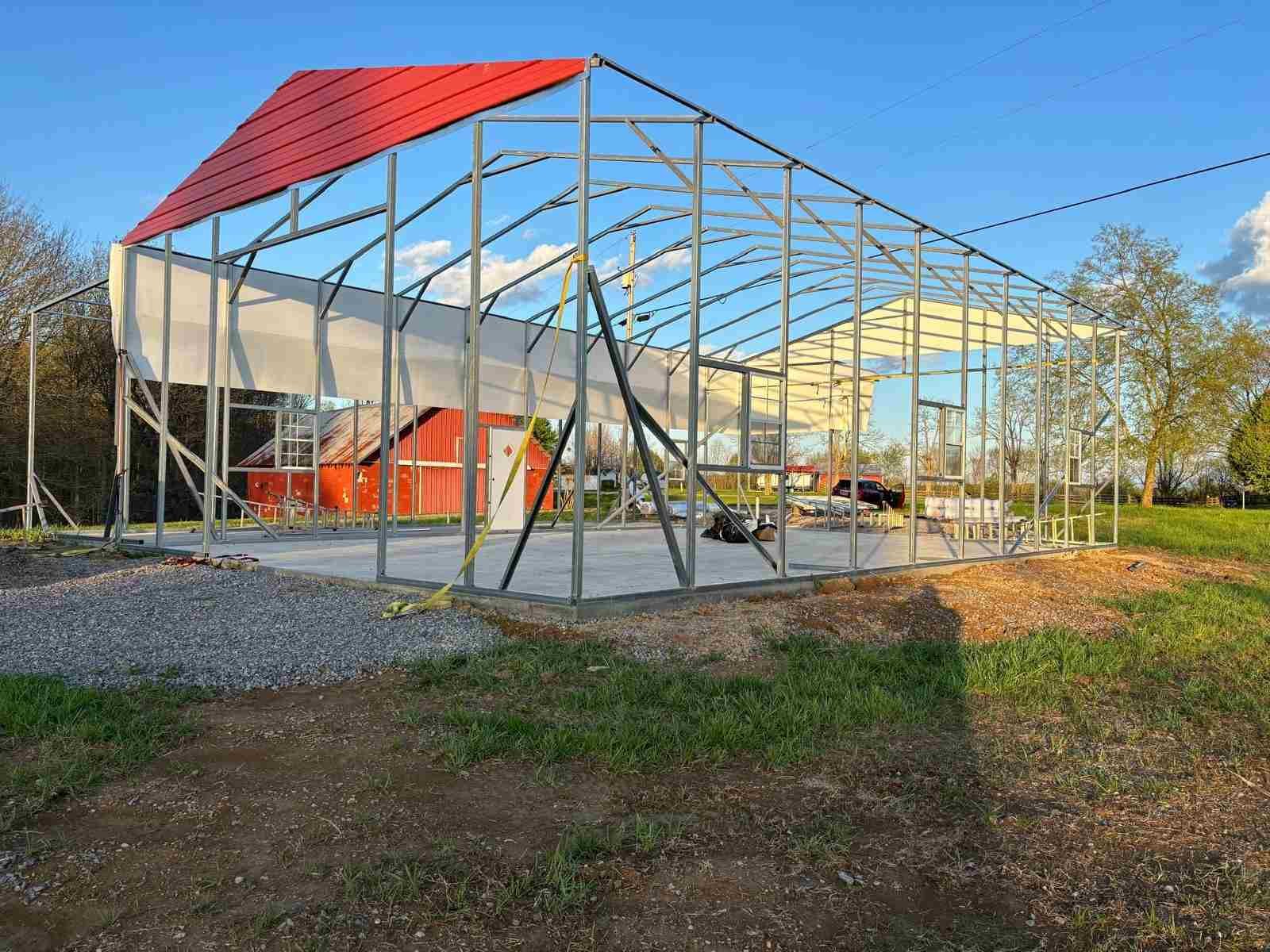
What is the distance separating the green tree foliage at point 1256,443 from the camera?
32.8 metres

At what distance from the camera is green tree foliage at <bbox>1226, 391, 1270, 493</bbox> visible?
32.8 m

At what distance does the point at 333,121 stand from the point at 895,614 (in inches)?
298

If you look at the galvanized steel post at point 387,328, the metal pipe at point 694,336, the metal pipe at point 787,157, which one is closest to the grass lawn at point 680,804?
the metal pipe at point 694,336

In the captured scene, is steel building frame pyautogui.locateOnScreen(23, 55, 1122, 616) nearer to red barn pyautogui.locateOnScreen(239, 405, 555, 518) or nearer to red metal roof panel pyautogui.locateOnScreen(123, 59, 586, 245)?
red metal roof panel pyautogui.locateOnScreen(123, 59, 586, 245)

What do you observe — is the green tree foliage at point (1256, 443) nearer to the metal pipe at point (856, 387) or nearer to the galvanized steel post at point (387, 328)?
the metal pipe at point (856, 387)

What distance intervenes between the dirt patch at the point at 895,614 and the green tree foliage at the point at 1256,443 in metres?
26.6

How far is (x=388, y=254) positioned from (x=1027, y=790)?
22.8 ft

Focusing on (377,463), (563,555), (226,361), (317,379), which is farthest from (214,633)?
(377,463)

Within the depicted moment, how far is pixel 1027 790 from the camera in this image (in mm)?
3717

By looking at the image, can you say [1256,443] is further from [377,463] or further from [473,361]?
[473,361]

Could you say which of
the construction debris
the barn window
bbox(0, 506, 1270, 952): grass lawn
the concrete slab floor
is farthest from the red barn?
bbox(0, 506, 1270, 952): grass lawn

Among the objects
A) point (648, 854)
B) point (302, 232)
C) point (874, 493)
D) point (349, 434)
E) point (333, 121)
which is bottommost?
point (648, 854)

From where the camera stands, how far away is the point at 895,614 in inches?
305

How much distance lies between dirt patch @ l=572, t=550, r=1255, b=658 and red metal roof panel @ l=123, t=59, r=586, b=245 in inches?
169
